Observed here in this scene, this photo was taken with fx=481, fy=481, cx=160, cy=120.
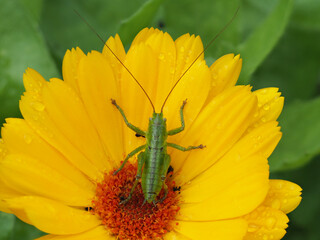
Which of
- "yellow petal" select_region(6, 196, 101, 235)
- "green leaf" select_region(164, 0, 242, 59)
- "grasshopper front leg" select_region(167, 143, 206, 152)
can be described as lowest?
"yellow petal" select_region(6, 196, 101, 235)

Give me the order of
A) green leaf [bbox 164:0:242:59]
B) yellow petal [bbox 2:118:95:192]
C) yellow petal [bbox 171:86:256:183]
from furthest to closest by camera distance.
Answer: green leaf [bbox 164:0:242:59], yellow petal [bbox 171:86:256:183], yellow petal [bbox 2:118:95:192]

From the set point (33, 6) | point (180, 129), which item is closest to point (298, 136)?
point (180, 129)

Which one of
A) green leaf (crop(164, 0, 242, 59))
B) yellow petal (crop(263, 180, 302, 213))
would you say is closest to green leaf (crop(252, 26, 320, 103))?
green leaf (crop(164, 0, 242, 59))

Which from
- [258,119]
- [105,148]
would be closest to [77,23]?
[105,148]

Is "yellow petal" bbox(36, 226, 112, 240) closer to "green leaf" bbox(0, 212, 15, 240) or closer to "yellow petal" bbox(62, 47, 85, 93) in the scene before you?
"green leaf" bbox(0, 212, 15, 240)

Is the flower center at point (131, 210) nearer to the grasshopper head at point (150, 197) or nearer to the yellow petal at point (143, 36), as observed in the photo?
the grasshopper head at point (150, 197)

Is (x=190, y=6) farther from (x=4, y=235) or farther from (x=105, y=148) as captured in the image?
Answer: (x=4, y=235)
